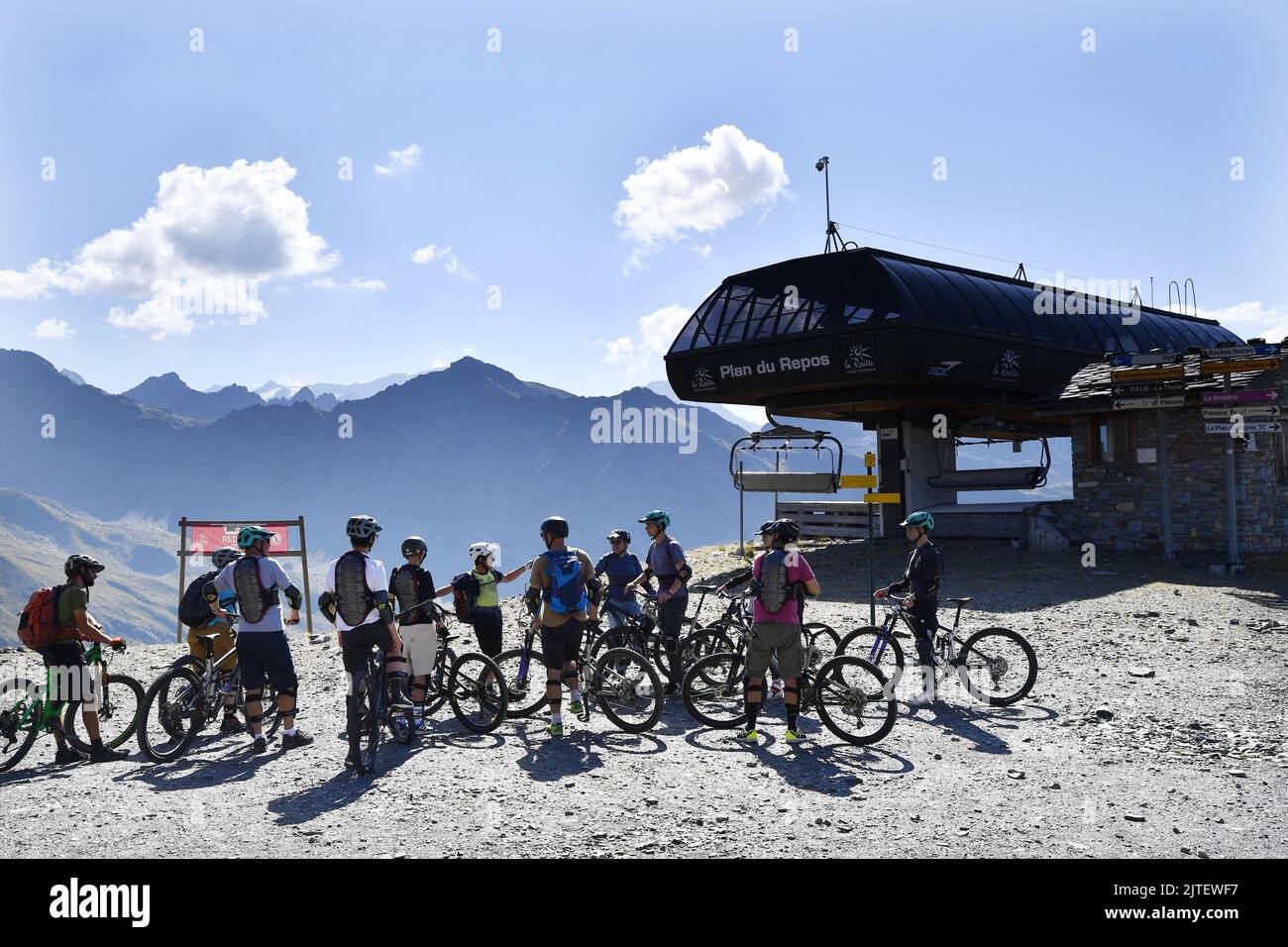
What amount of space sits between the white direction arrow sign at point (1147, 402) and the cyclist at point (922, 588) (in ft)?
44.4

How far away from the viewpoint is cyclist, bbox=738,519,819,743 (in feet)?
26.4

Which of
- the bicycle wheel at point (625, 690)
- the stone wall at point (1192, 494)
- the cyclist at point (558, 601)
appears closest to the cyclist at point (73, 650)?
the cyclist at point (558, 601)

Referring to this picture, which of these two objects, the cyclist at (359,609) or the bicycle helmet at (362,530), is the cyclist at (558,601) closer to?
the cyclist at (359,609)

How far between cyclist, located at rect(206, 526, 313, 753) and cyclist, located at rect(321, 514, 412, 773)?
0.49 m

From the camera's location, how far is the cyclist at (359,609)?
7.64 metres

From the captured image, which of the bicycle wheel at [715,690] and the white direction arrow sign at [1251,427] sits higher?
the white direction arrow sign at [1251,427]

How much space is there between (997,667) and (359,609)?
671 centimetres

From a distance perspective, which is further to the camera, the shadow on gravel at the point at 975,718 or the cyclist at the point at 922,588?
the cyclist at the point at 922,588

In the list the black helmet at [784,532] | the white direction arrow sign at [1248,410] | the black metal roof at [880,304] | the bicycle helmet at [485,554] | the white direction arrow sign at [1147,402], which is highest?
the black metal roof at [880,304]

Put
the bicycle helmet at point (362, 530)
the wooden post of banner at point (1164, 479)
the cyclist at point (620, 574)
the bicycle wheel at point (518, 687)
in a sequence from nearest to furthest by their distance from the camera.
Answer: the bicycle helmet at point (362, 530) → the bicycle wheel at point (518, 687) → the cyclist at point (620, 574) → the wooden post of banner at point (1164, 479)

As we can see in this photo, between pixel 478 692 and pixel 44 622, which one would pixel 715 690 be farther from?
pixel 44 622

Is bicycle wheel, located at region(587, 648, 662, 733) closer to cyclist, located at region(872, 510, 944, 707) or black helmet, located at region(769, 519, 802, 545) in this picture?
black helmet, located at region(769, 519, 802, 545)

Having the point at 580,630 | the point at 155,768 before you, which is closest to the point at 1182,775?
the point at 580,630
